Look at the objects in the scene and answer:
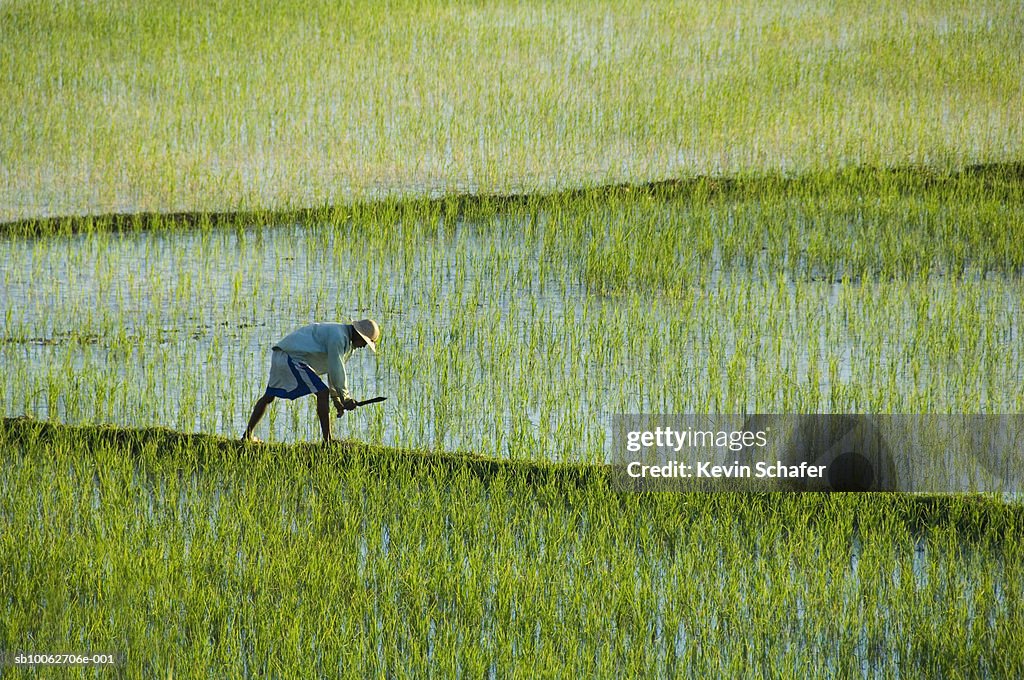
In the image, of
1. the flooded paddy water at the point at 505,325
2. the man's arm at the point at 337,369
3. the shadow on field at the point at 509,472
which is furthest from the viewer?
the flooded paddy water at the point at 505,325

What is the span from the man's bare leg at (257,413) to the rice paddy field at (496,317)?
84 mm

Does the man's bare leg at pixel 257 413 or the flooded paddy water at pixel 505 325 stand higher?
the flooded paddy water at pixel 505 325

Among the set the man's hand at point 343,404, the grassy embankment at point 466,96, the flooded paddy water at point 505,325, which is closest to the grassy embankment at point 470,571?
the man's hand at point 343,404

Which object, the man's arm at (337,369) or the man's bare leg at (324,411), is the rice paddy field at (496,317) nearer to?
the man's bare leg at (324,411)

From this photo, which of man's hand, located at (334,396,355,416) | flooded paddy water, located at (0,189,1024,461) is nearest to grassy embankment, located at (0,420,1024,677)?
man's hand, located at (334,396,355,416)

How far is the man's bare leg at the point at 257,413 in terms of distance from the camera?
3930mm

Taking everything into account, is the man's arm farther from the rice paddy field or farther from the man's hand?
the rice paddy field

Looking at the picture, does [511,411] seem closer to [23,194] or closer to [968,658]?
[968,658]

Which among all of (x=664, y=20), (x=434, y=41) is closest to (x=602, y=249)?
(x=434, y=41)

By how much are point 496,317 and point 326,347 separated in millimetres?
1169

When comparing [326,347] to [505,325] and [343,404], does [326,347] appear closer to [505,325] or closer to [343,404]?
[343,404]

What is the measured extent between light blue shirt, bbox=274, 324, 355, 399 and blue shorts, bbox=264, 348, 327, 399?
0.02 m

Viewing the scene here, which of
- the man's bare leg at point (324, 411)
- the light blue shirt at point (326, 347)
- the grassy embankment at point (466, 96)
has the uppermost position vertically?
the grassy embankment at point (466, 96)

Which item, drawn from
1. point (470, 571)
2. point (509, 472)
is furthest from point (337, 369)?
point (470, 571)
